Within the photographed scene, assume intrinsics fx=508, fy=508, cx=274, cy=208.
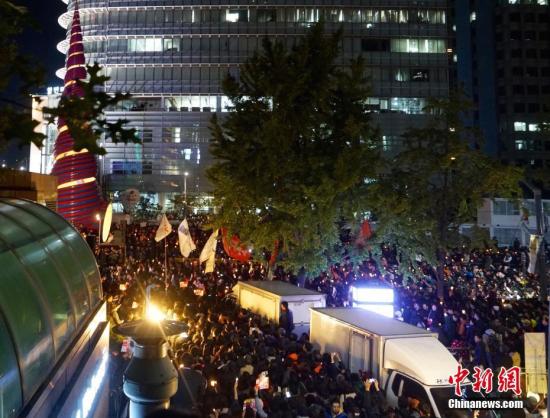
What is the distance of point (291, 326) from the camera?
1416 cm

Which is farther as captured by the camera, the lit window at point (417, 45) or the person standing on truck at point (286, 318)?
the lit window at point (417, 45)

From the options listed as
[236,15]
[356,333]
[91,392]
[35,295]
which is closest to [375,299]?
[356,333]

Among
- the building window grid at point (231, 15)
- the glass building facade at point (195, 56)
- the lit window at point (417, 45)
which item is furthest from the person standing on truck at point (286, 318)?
the lit window at point (417, 45)

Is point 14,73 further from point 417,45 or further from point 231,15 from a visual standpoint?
point 417,45

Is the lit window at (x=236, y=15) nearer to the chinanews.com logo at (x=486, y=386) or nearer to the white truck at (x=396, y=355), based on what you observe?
the white truck at (x=396, y=355)

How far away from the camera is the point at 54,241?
7.15 meters

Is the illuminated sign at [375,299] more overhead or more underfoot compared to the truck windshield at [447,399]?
more overhead

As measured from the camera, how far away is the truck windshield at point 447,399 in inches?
340

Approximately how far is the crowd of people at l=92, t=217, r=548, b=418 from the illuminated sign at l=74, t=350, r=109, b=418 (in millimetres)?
1381

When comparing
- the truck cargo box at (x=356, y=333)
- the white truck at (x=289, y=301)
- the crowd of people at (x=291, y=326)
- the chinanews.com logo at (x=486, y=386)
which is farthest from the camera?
the white truck at (x=289, y=301)

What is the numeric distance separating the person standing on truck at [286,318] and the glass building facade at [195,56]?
1608 inches

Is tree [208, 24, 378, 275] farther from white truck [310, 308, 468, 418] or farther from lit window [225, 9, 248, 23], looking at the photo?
lit window [225, 9, 248, 23]

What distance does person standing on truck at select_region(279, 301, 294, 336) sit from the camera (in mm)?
14158

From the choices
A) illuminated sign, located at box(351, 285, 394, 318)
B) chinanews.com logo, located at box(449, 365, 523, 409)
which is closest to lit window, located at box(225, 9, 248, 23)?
illuminated sign, located at box(351, 285, 394, 318)
